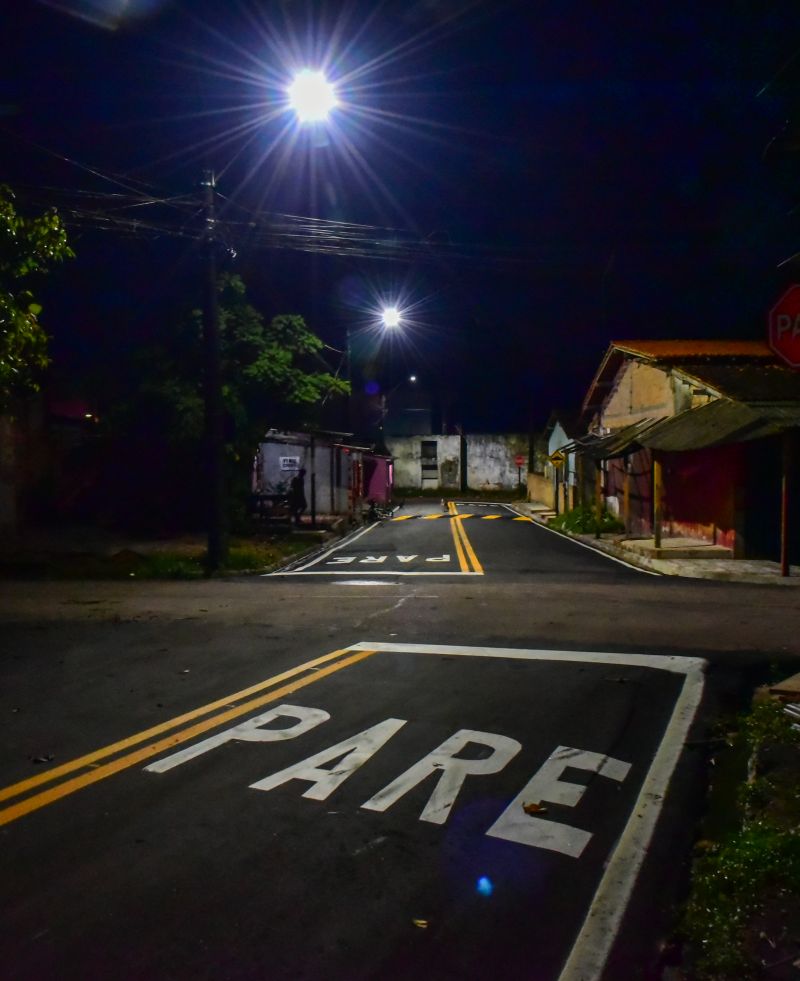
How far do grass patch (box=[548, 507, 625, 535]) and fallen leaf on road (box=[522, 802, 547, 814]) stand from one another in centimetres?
2237

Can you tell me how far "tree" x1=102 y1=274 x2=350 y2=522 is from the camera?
23.7 m

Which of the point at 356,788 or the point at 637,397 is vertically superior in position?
the point at 637,397

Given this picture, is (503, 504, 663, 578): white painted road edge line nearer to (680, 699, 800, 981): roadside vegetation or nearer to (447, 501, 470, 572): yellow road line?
(447, 501, 470, 572): yellow road line

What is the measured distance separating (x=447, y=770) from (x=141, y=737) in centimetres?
242

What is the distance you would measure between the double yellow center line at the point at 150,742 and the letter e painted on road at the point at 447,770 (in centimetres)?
183

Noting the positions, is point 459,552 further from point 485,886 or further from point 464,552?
point 485,886

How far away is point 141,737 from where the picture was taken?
5.97 metres

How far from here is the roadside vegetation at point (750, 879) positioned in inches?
128

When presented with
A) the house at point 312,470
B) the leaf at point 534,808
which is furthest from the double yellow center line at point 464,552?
the leaf at point 534,808

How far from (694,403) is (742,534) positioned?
498 centimetres

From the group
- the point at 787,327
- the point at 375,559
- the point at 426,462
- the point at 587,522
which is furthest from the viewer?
the point at 426,462

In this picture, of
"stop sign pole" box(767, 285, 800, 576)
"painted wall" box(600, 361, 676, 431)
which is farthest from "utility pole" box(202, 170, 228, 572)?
"painted wall" box(600, 361, 676, 431)

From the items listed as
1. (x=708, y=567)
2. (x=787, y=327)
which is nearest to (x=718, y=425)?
(x=708, y=567)

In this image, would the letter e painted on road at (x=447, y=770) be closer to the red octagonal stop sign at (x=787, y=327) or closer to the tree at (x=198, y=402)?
the red octagonal stop sign at (x=787, y=327)
